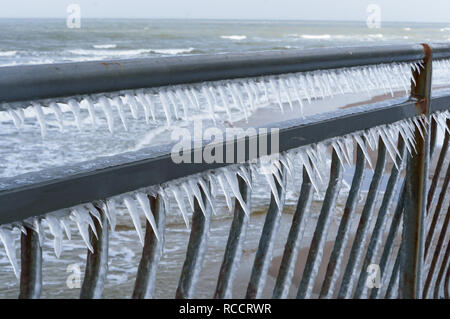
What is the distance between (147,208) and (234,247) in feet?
1.10

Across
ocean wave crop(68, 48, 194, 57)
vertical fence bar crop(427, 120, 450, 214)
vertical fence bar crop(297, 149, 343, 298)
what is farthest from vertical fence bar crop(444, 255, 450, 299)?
ocean wave crop(68, 48, 194, 57)

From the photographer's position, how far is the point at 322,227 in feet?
5.11

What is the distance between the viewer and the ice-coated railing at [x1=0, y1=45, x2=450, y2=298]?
814 mm

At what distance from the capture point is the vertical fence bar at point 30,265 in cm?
85

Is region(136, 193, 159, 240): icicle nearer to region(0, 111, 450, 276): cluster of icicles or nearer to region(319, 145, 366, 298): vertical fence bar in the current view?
region(0, 111, 450, 276): cluster of icicles

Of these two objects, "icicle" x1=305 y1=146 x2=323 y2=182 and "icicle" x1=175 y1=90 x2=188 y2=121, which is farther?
"icicle" x1=305 y1=146 x2=323 y2=182

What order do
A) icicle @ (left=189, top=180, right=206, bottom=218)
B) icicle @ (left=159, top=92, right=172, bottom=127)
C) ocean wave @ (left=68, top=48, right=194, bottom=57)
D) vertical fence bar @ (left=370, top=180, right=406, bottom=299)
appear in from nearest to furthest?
icicle @ (left=159, top=92, right=172, bottom=127), icicle @ (left=189, top=180, right=206, bottom=218), vertical fence bar @ (left=370, top=180, right=406, bottom=299), ocean wave @ (left=68, top=48, right=194, bottom=57)

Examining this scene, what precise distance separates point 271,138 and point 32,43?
→ 112 feet

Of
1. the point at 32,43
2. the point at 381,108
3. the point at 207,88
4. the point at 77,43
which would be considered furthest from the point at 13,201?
the point at 77,43

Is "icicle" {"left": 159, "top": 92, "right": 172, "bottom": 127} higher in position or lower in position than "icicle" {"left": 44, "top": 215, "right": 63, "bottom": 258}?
higher

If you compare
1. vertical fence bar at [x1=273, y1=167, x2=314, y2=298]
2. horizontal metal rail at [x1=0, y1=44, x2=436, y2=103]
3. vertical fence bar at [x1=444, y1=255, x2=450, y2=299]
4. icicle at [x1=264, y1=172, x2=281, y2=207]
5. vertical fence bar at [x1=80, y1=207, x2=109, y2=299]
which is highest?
horizontal metal rail at [x1=0, y1=44, x2=436, y2=103]

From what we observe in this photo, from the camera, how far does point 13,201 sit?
769 mm

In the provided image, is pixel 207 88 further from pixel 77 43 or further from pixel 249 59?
pixel 77 43

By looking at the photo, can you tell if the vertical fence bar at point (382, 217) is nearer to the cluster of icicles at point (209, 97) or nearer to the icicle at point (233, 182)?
the cluster of icicles at point (209, 97)
